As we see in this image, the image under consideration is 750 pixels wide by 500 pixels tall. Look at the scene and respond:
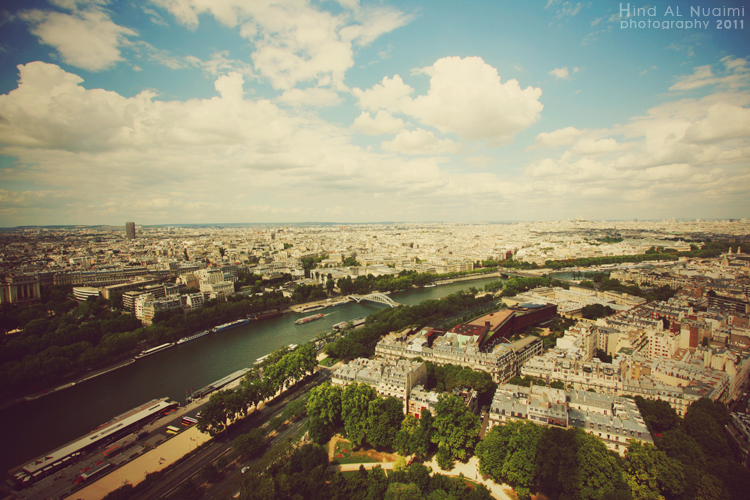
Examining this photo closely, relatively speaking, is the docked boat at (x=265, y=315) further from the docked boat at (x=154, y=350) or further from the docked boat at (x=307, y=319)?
the docked boat at (x=154, y=350)

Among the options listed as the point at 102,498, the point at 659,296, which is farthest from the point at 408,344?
the point at 659,296

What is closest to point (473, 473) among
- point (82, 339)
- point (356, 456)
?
point (356, 456)

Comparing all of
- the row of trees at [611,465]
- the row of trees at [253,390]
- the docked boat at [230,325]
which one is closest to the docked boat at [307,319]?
the docked boat at [230,325]

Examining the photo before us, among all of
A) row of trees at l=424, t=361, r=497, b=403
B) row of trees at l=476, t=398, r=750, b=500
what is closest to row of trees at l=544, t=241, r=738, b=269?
row of trees at l=424, t=361, r=497, b=403

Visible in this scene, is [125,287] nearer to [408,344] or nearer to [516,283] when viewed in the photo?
[408,344]

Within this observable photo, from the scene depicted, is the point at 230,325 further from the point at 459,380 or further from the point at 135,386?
the point at 459,380

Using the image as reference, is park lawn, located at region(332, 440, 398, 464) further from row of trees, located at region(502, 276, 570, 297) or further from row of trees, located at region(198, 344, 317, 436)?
row of trees, located at region(502, 276, 570, 297)
